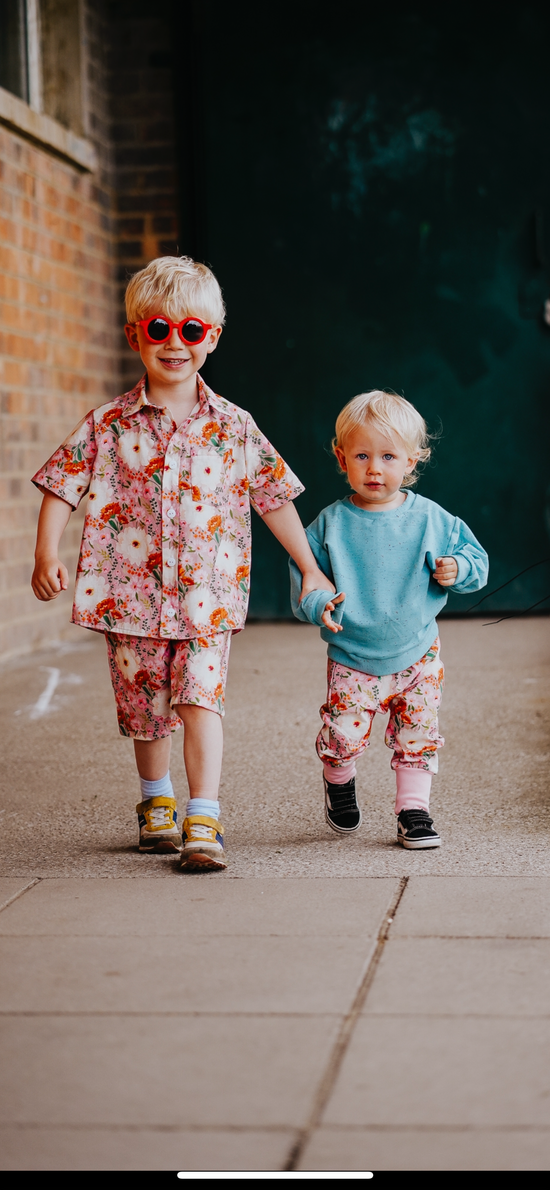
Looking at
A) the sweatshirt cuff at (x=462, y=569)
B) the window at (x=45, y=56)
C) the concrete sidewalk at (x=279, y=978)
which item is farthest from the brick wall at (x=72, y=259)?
the sweatshirt cuff at (x=462, y=569)

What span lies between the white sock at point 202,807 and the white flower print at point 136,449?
77 centimetres

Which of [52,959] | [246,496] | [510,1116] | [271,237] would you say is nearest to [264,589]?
[271,237]

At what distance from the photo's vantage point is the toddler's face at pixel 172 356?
2994 mm

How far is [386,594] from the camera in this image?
3.05m

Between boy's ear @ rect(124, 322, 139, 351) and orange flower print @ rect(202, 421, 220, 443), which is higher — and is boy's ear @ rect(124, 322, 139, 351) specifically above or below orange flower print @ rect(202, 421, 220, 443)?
above

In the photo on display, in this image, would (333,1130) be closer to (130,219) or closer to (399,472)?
(399,472)

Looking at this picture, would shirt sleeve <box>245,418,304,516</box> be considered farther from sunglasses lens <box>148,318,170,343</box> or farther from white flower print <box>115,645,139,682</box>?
white flower print <box>115,645,139,682</box>

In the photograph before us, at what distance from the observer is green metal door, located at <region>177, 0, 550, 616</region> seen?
6801 millimetres

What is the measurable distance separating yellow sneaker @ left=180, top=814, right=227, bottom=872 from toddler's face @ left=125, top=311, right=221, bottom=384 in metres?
1.01

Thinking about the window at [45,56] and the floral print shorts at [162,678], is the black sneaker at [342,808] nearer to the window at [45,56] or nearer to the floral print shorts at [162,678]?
the floral print shorts at [162,678]

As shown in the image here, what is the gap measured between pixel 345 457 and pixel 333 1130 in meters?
1.76

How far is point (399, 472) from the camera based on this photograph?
120 inches

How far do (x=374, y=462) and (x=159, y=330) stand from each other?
0.58 m

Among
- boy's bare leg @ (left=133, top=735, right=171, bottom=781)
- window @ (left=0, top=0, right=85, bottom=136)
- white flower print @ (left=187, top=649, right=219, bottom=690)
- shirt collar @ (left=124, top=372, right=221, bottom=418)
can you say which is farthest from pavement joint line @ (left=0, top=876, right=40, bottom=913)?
window @ (left=0, top=0, right=85, bottom=136)
